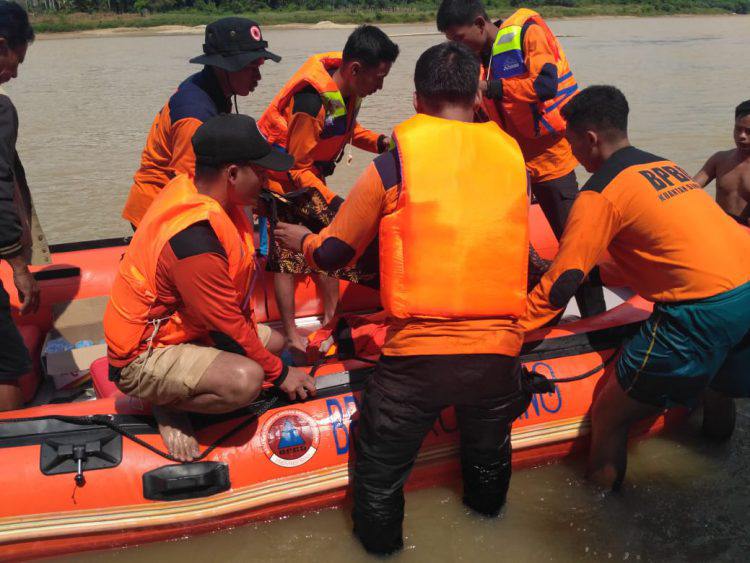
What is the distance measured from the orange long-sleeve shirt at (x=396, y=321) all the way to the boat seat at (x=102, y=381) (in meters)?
1.38

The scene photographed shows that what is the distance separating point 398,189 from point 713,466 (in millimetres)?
2050

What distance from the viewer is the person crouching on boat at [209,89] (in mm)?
3420

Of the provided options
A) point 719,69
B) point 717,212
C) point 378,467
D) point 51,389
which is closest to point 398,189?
point 378,467

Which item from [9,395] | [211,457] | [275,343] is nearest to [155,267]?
[211,457]

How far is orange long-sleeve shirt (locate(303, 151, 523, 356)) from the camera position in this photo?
2.28 m

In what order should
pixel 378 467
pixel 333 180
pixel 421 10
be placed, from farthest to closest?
pixel 421 10 < pixel 333 180 < pixel 378 467

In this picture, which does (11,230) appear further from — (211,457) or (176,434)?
(211,457)

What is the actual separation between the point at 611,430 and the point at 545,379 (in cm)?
32

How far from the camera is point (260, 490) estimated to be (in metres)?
2.82

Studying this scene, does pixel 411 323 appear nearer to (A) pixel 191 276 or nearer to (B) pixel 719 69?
(A) pixel 191 276

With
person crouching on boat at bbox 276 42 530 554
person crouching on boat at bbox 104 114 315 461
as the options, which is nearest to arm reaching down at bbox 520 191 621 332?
person crouching on boat at bbox 276 42 530 554

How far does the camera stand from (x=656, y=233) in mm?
2633

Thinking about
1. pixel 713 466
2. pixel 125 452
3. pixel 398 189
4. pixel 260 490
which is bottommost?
pixel 713 466

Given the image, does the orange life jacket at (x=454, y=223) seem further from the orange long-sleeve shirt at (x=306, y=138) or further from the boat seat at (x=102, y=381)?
the boat seat at (x=102, y=381)
